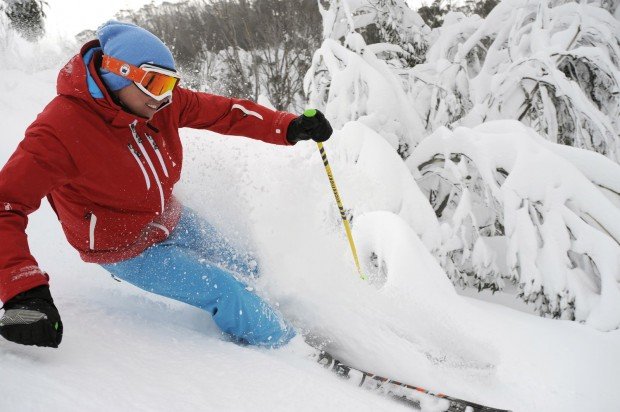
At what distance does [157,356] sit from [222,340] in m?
0.48

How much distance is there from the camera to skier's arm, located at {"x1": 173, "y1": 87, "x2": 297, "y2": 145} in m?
2.68

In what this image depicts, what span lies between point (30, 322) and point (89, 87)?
41.3 inches

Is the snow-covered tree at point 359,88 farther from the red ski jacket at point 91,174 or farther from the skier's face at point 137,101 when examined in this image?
the skier's face at point 137,101

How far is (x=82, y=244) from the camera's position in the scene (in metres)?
2.18

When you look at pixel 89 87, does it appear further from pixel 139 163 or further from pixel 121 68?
pixel 139 163

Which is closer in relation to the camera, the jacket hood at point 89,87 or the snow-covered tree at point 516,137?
the jacket hood at point 89,87

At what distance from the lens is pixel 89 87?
6.14ft

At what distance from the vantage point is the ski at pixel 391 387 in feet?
6.38

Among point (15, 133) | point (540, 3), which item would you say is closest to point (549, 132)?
point (540, 3)

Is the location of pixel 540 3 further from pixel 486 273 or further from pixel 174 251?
pixel 174 251

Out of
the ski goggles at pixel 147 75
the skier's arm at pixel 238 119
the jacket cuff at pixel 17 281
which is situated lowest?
the jacket cuff at pixel 17 281

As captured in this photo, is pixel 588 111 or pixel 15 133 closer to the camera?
pixel 588 111

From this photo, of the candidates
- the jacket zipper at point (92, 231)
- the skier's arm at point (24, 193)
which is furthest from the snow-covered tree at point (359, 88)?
the skier's arm at point (24, 193)

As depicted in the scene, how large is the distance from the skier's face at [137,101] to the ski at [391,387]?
1510mm
